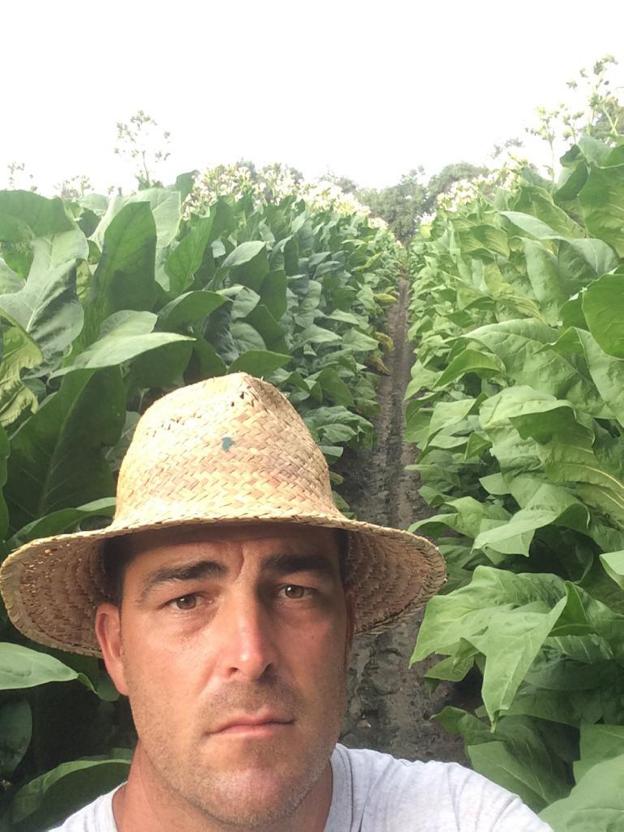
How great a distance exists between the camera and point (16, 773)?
7.08 ft

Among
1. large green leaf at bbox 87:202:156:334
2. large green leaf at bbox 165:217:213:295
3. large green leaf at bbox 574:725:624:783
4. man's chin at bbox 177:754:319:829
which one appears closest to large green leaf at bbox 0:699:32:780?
man's chin at bbox 177:754:319:829

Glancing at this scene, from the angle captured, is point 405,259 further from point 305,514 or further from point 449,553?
point 305,514

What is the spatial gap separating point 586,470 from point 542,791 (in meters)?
0.91

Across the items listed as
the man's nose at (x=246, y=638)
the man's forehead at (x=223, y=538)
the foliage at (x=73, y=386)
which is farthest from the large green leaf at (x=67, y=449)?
the man's nose at (x=246, y=638)

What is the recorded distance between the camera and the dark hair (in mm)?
1321

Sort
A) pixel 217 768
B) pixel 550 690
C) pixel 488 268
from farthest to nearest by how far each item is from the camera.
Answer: pixel 488 268, pixel 550 690, pixel 217 768

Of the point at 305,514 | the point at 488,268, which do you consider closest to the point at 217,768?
the point at 305,514

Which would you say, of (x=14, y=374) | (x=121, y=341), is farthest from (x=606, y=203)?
(x=14, y=374)

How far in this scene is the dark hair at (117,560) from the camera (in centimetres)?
132

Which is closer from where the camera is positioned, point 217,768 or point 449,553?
point 217,768

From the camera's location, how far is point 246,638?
114cm

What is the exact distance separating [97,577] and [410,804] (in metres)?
0.60

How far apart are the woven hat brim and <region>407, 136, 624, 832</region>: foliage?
53 centimetres

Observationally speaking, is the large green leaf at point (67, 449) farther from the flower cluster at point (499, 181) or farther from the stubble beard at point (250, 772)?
the flower cluster at point (499, 181)
